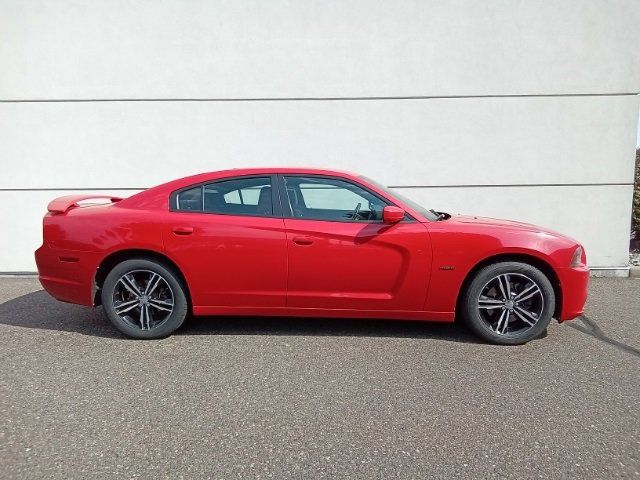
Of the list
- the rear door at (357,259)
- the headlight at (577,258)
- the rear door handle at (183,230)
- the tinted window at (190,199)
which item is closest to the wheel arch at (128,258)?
the rear door handle at (183,230)

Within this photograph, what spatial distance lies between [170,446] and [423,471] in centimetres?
128

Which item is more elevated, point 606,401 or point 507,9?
point 507,9

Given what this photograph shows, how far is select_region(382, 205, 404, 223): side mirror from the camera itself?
10.9 ft

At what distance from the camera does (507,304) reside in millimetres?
3457

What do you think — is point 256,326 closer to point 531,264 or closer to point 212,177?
point 212,177

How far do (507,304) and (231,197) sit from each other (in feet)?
8.18

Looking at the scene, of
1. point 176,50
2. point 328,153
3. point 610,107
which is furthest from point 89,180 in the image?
point 610,107

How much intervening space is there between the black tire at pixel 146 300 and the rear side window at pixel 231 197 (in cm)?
58

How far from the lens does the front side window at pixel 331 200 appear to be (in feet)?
11.6

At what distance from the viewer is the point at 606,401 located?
2.61 m

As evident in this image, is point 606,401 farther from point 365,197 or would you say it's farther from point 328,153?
point 328,153

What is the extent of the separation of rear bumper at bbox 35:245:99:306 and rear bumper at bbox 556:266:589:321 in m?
3.92

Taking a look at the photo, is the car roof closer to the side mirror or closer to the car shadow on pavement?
the side mirror

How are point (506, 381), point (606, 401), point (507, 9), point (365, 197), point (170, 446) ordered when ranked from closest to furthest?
point (170, 446) → point (606, 401) → point (506, 381) → point (365, 197) → point (507, 9)
